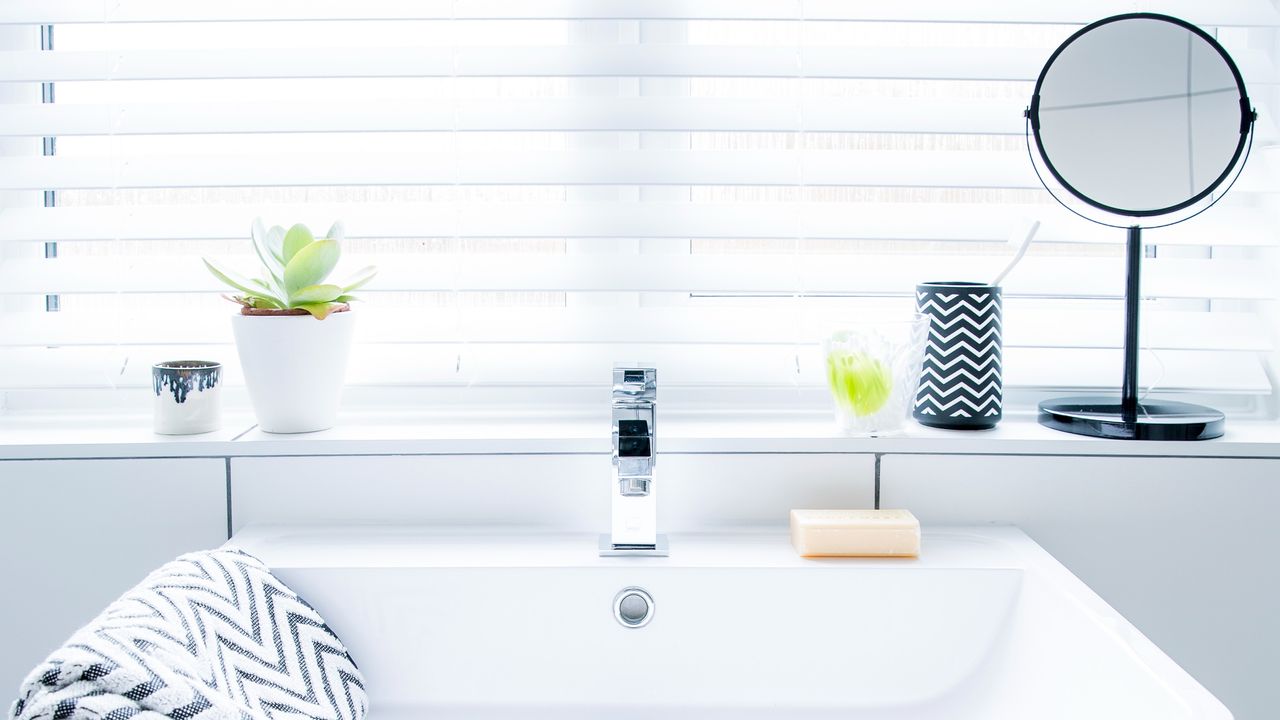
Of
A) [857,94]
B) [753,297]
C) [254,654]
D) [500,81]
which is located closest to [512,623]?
[254,654]

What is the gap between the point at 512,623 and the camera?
0.98 meters

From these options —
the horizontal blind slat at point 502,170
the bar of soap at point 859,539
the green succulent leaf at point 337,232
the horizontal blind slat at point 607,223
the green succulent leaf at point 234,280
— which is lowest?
the bar of soap at point 859,539

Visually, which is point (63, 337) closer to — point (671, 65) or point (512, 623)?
point (512, 623)

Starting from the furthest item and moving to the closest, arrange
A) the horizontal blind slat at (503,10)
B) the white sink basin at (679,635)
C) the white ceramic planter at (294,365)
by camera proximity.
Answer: the horizontal blind slat at (503,10) < the white ceramic planter at (294,365) < the white sink basin at (679,635)

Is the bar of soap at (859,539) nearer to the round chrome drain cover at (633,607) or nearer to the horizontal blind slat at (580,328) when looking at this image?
the round chrome drain cover at (633,607)

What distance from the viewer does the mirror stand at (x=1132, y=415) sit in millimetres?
1103

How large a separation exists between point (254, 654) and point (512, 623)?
0.25m

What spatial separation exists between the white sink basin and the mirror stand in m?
0.23

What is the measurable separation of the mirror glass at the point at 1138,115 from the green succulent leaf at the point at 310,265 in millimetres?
820

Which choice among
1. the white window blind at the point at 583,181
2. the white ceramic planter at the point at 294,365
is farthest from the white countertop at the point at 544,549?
the white window blind at the point at 583,181

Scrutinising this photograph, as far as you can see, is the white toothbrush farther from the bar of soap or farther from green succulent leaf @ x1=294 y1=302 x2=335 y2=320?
green succulent leaf @ x1=294 y1=302 x2=335 y2=320

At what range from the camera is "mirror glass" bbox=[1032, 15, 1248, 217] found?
3.66 ft

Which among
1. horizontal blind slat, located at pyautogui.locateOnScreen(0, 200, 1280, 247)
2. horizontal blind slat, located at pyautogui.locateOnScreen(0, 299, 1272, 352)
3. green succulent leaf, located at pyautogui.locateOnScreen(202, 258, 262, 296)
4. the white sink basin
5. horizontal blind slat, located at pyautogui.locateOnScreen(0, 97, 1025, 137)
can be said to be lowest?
the white sink basin

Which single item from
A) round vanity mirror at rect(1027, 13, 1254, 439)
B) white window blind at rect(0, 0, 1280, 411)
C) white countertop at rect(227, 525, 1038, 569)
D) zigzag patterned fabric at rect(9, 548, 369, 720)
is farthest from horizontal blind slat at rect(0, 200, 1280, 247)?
zigzag patterned fabric at rect(9, 548, 369, 720)
